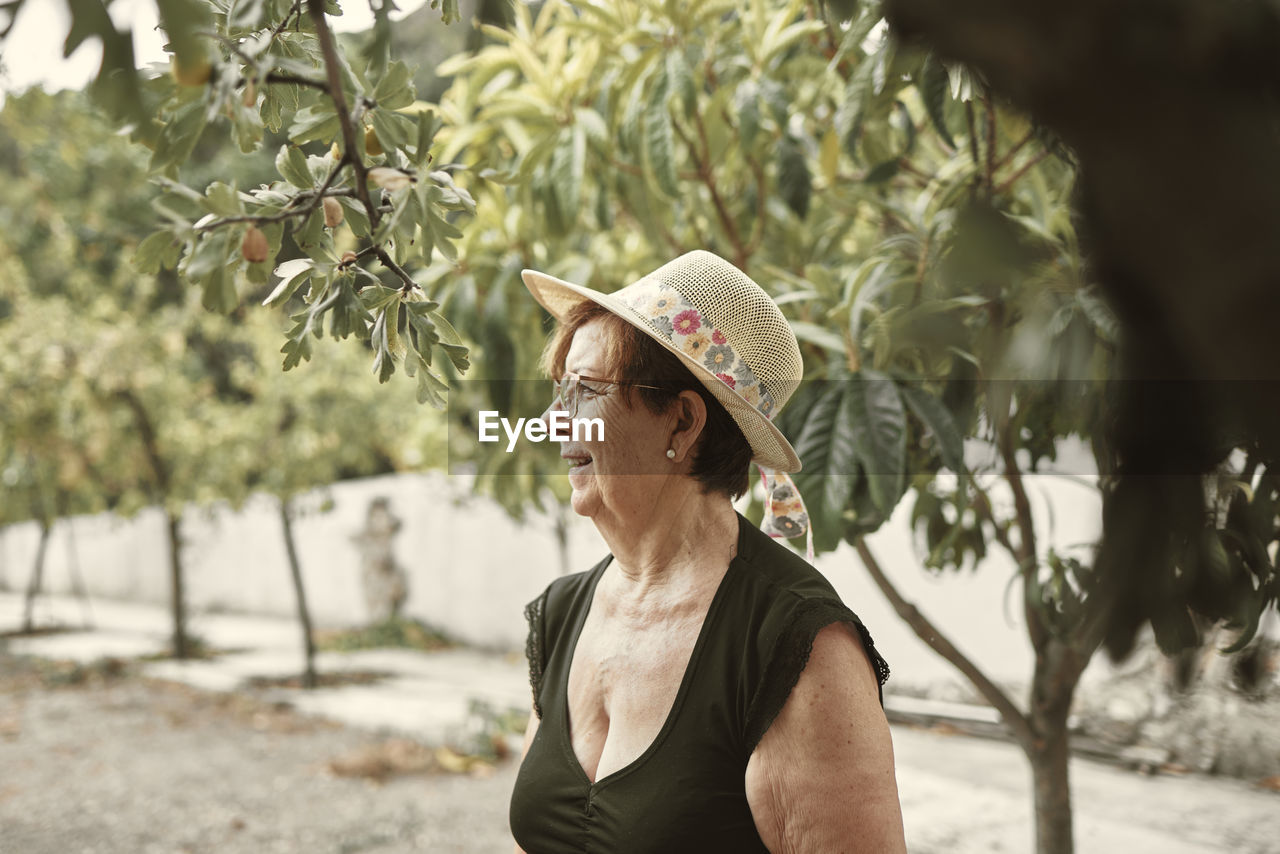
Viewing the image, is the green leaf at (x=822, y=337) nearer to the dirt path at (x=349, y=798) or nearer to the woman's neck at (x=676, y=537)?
the woman's neck at (x=676, y=537)

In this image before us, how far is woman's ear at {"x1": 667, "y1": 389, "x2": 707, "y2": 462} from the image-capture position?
5.70 feet

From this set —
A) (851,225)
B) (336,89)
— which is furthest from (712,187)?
(336,89)

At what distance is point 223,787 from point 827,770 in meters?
5.95

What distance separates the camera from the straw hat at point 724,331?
167 centimetres

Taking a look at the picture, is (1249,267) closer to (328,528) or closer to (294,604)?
(328,528)

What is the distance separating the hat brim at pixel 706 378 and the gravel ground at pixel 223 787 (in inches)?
160

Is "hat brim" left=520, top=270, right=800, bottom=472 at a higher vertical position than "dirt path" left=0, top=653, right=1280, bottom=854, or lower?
higher

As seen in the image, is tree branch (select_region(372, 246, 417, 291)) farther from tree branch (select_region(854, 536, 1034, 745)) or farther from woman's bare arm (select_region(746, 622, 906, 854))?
tree branch (select_region(854, 536, 1034, 745))

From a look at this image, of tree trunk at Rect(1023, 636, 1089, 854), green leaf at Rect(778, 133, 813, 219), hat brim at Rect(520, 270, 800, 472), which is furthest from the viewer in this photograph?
green leaf at Rect(778, 133, 813, 219)

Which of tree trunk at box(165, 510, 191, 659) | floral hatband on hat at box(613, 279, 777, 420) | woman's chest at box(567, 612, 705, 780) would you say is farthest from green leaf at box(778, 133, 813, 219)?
tree trunk at box(165, 510, 191, 659)

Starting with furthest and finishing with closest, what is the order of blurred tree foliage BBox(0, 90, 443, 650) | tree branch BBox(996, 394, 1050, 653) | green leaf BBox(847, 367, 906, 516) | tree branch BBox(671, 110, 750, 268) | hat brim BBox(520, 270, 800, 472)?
1. blurred tree foliage BBox(0, 90, 443, 650)
2. tree branch BBox(671, 110, 750, 268)
3. tree branch BBox(996, 394, 1050, 653)
4. green leaf BBox(847, 367, 906, 516)
5. hat brim BBox(520, 270, 800, 472)

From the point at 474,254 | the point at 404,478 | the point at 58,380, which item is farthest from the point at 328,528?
the point at 474,254

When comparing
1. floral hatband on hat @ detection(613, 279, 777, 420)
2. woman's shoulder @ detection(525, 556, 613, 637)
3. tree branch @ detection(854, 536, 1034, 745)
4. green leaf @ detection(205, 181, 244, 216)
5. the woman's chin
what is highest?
green leaf @ detection(205, 181, 244, 216)

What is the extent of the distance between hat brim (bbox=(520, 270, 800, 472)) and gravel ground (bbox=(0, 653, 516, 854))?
4064mm
